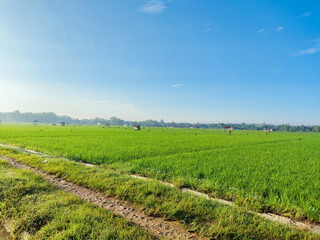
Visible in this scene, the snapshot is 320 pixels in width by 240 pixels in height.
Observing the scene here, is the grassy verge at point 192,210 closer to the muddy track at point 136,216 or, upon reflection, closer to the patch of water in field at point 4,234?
the muddy track at point 136,216

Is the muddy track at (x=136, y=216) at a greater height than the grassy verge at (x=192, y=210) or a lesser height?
lesser

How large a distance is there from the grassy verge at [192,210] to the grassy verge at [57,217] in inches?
35.6

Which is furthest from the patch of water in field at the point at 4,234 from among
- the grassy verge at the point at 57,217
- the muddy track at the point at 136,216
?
the muddy track at the point at 136,216

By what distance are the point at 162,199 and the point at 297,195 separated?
3874 mm

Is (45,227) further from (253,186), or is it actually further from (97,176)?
Answer: (253,186)

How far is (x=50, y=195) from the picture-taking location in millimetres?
4453

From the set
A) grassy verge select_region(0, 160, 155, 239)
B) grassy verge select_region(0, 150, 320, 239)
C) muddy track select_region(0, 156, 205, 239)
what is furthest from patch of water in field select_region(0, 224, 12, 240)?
grassy verge select_region(0, 150, 320, 239)

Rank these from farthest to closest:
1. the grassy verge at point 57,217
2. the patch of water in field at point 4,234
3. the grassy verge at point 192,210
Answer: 1. the grassy verge at point 192,210
2. the patch of water in field at point 4,234
3. the grassy verge at point 57,217

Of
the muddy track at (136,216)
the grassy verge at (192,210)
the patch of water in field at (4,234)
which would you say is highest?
the grassy verge at (192,210)

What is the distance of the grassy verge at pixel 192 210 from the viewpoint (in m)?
3.26

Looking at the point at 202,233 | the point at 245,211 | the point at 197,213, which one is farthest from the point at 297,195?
the point at 202,233

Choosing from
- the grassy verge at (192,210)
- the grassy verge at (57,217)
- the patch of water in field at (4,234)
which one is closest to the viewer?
the grassy verge at (57,217)

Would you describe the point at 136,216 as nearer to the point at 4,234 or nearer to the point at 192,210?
the point at 192,210

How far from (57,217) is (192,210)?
9.06ft
